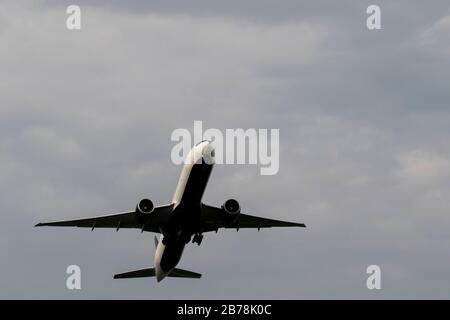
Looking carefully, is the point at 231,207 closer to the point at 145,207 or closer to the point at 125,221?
the point at 145,207

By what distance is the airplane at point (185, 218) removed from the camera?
6175cm

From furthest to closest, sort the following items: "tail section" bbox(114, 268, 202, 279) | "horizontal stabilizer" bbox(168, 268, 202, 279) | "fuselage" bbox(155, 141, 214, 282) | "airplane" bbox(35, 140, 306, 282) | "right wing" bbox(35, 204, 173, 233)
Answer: "horizontal stabilizer" bbox(168, 268, 202, 279)
"tail section" bbox(114, 268, 202, 279)
"right wing" bbox(35, 204, 173, 233)
"airplane" bbox(35, 140, 306, 282)
"fuselage" bbox(155, 141, 214, 282)

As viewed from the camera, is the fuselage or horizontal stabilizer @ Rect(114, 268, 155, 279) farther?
horizontal stabilizer @ Rect(114, 268, 155, 279)

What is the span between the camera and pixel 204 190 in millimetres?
63406

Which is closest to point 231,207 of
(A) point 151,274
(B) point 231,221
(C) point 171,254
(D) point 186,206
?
(B) point 231,221

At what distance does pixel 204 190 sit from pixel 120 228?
14167mm

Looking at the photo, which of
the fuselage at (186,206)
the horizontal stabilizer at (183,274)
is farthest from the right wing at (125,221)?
the horizontal stabilizer at (183,274)

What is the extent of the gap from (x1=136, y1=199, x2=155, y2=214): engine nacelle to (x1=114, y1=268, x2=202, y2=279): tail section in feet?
57.1

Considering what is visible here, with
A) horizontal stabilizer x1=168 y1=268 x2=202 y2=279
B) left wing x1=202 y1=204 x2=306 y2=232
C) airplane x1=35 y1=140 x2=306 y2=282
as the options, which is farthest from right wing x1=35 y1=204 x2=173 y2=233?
horizontal stabilizer x1=168 y1=268 x2=202 y2=279

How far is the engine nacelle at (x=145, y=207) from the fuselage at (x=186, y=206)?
1.94 meters

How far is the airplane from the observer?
61750mm

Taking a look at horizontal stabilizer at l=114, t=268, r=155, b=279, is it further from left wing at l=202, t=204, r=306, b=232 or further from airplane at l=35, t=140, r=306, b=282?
left wing at l=202, t=204, r=306, b=232
